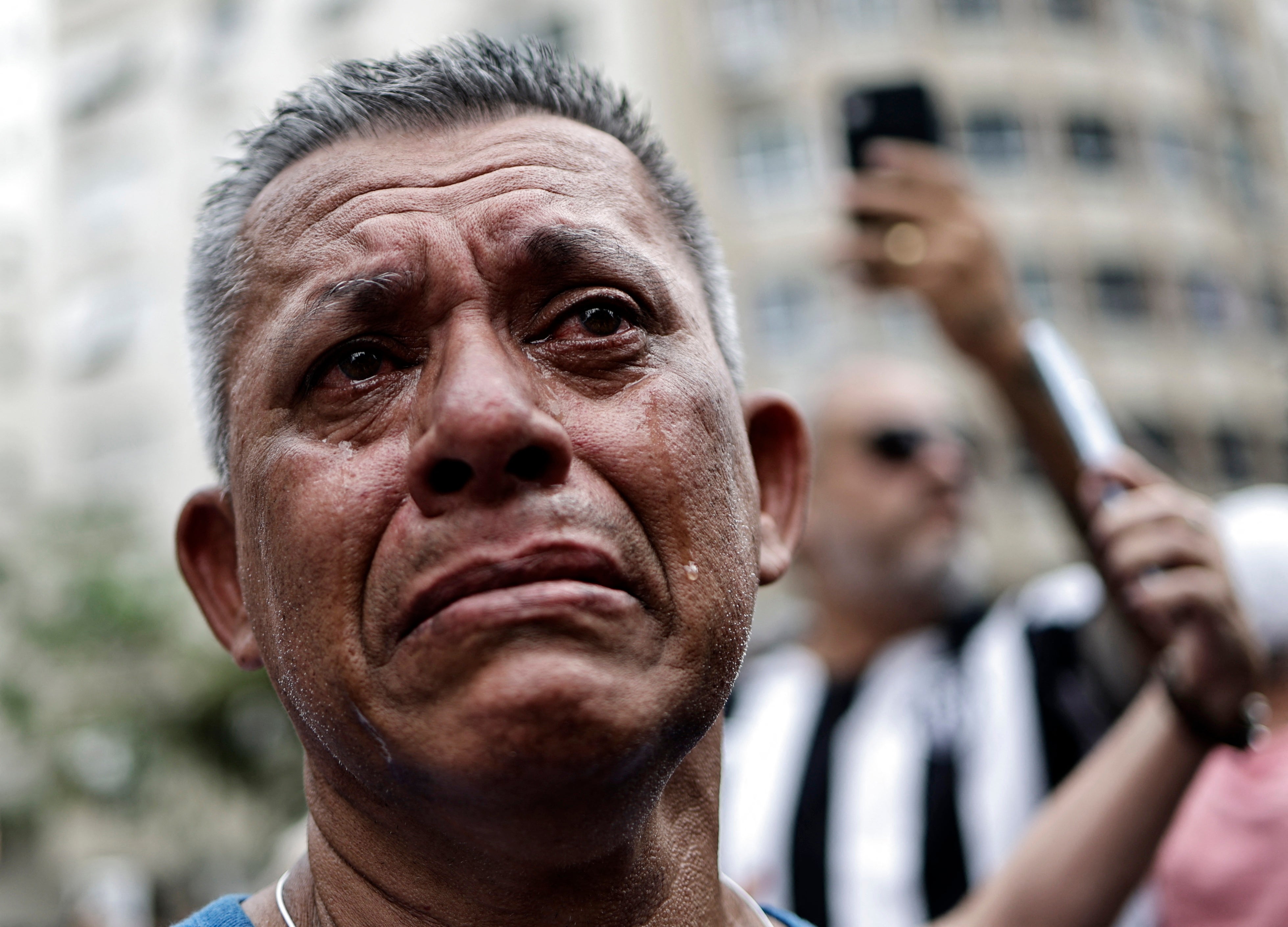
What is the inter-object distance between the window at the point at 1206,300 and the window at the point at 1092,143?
2950 mm

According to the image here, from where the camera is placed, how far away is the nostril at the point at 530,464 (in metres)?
1.56

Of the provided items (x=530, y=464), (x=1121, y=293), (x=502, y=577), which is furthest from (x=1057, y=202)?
(x=502, y=577)

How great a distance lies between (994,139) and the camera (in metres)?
26.4

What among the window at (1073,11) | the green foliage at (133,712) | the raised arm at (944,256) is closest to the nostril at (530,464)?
the raised arm at (944,256)

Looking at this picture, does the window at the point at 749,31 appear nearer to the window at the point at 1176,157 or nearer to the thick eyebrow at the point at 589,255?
the window at the point at 1176,157

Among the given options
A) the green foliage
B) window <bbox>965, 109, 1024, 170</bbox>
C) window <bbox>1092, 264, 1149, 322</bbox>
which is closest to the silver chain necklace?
the green foliage

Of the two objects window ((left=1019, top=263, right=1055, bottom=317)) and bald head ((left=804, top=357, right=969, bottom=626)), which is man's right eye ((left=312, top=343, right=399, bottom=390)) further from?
window ((left=1019, top=263, right=1055, bottom=317))

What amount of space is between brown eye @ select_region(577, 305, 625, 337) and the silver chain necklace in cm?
85

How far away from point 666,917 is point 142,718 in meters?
22.3

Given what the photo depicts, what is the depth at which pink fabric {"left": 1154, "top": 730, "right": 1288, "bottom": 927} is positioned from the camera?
300 cm

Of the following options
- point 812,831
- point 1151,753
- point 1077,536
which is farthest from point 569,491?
point 812,831

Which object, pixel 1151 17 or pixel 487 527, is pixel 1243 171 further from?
pixel 487 527

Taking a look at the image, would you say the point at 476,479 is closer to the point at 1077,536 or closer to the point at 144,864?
the point at 1077,536

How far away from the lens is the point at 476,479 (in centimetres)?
154
